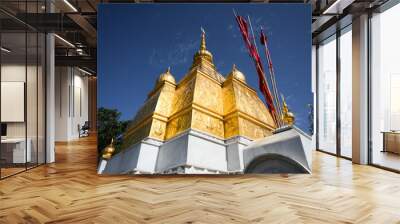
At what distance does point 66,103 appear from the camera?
621 inches

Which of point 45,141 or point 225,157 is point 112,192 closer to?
point 225,157

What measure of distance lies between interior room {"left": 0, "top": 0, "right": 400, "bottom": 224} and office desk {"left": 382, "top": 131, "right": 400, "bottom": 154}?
24 mm

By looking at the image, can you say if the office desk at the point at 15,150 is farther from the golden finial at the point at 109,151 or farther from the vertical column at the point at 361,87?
the vertical column at the point at 361,87

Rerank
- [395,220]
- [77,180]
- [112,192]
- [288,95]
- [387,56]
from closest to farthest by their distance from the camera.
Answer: [395,220], [112,192], [77,180], [288,95], [387,56]

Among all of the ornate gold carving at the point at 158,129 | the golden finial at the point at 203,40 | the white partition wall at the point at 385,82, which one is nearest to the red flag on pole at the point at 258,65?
the golden finial at the point at 203,40

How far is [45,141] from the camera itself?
26.6 feet

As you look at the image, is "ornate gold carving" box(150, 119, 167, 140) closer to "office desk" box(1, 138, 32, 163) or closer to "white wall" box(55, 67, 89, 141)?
"office desk" box(1, 138, 32, 163)

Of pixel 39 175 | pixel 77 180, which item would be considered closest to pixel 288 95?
pixel 77 180

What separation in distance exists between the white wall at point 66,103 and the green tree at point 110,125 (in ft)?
32.4

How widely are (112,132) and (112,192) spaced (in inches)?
61.6

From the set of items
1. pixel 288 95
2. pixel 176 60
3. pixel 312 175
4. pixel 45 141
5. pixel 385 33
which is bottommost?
pixel 312 175

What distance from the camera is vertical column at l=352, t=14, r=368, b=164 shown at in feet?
25.8

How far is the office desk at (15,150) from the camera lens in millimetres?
6519

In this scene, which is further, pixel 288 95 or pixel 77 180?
pixel 288 95
